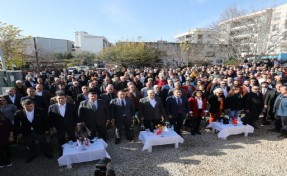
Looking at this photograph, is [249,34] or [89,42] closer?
[249,34]

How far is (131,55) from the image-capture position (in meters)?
27.0

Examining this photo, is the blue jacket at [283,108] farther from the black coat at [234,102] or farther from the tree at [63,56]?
the tree at [63,56]

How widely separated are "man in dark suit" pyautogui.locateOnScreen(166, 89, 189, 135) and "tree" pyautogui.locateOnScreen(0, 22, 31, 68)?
20.1m

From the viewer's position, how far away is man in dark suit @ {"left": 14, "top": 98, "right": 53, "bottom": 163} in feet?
15.9

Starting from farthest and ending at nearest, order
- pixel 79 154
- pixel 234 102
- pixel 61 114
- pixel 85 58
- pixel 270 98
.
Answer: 1. pixel 85 58
2. pixel 270 98
3. pixel 234 102
4. pixel 61 114
5. pixel 79 154

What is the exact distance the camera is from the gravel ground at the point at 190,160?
4.55 metres

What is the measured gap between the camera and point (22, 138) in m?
5.15

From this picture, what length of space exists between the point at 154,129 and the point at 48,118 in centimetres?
307

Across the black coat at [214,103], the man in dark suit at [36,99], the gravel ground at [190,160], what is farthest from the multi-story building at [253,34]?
the man in dark suit at [36,99]

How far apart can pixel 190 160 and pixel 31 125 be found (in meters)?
4.14

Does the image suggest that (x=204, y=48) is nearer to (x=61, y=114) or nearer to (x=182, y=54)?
(x=182, y=54)

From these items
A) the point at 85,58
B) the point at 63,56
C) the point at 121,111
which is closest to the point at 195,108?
the point at 121,111

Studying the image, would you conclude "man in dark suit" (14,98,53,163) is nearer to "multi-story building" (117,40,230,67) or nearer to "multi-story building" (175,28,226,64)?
"multi-story building" (175,28,226,64)

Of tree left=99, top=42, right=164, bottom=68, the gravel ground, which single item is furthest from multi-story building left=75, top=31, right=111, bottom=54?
the gravel ground
